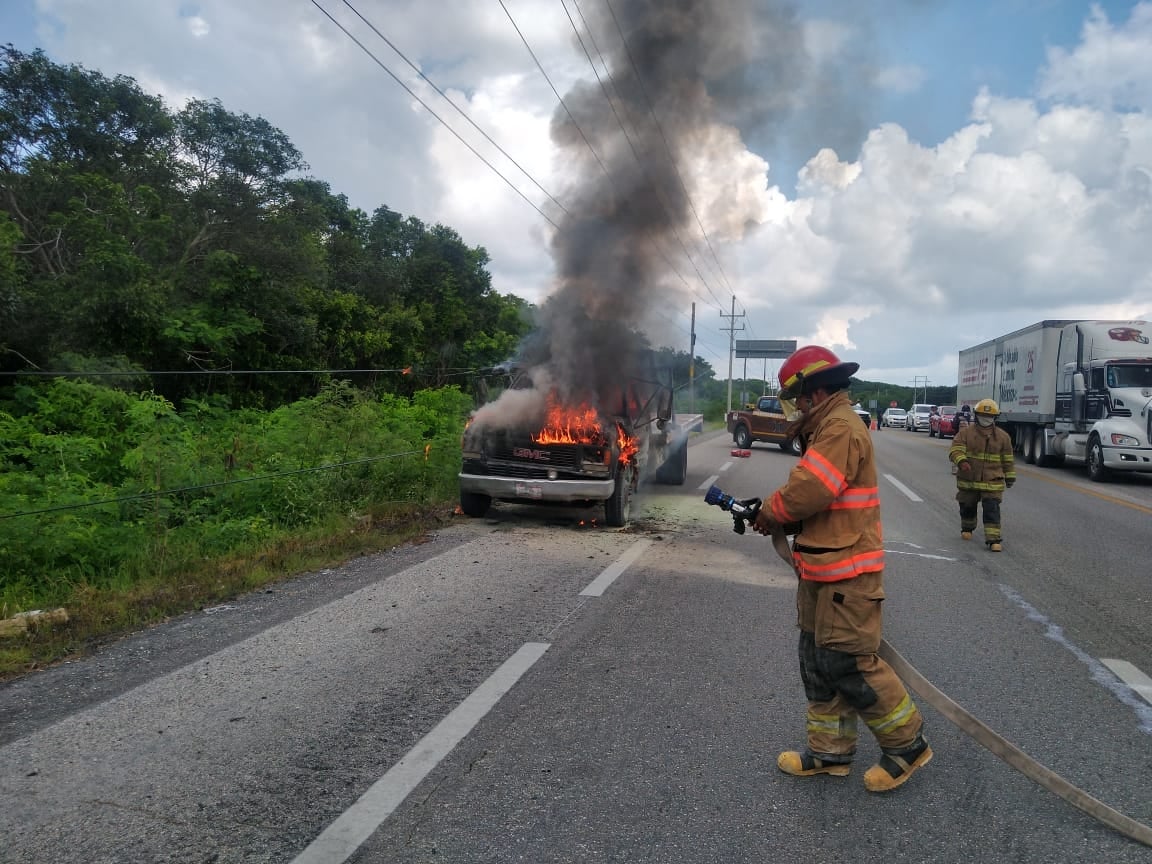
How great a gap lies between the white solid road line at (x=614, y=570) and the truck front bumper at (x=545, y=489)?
777 mm

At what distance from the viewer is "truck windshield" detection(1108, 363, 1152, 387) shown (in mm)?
17734

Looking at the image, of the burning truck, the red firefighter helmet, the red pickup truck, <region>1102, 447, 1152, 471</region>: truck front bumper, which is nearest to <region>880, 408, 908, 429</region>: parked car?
the red pickup truck

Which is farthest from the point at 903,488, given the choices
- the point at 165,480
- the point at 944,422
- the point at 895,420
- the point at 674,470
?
the point at 895,420

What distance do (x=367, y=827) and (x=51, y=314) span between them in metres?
14.1

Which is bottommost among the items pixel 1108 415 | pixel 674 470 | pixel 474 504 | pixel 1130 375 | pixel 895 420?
pixel 474 504

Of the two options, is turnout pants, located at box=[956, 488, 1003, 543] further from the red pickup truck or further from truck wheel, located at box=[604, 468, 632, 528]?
the red pickup truck

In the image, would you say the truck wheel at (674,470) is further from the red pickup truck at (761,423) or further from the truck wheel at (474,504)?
the red pickup truck at (761,423)

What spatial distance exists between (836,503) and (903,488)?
12702 mm

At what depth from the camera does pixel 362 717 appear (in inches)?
157

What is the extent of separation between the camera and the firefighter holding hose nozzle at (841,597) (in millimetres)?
3309

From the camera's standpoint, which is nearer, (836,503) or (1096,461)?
(836,503)

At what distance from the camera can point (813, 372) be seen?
3.51 metres

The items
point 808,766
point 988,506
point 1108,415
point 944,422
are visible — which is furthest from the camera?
point 944,422

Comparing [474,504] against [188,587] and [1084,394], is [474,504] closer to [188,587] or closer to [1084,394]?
[188,587]
